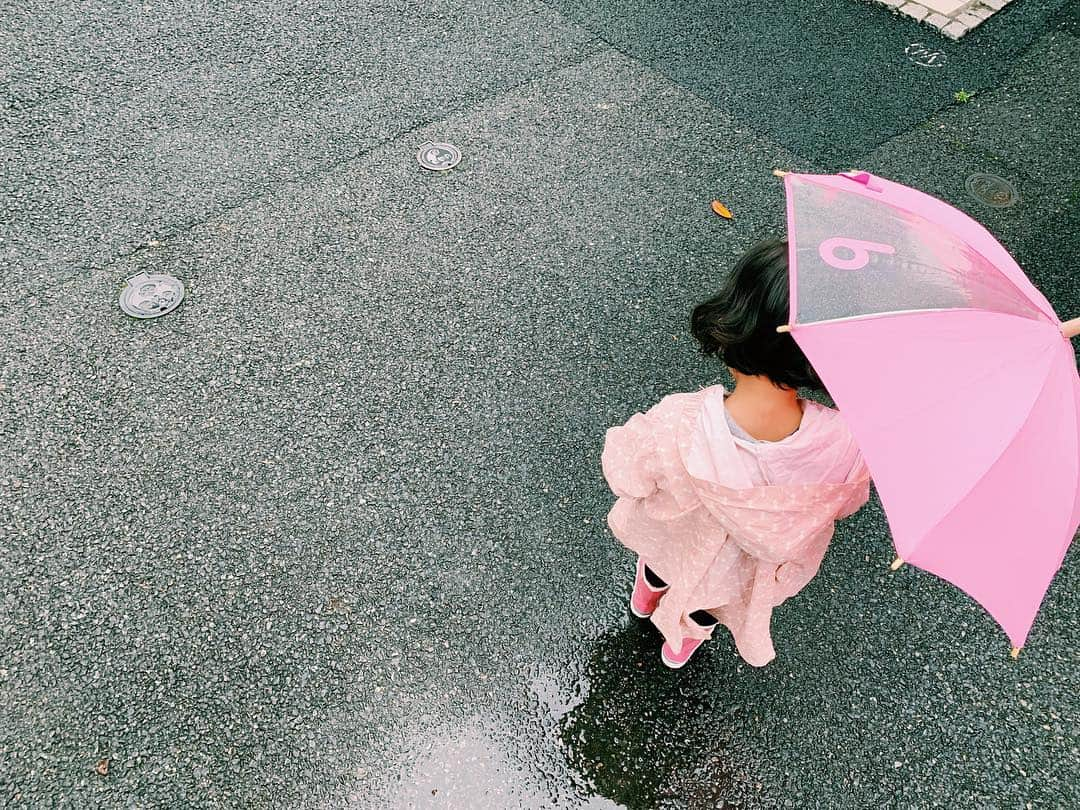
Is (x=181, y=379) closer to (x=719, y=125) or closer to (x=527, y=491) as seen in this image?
(x=527, y=491)

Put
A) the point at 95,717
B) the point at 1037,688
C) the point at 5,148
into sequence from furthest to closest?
the point at 5,148 → the point at 1037,688 → the point at 95,717

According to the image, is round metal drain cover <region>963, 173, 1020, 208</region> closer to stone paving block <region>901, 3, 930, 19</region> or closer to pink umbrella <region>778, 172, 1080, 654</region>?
stone paving block <region>901, 3, 930, 19</region>

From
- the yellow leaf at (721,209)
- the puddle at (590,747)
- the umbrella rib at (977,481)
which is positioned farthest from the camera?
the yellow leaf at (721,209)

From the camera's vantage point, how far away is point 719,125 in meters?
4.16

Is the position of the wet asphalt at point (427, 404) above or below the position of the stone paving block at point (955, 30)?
below

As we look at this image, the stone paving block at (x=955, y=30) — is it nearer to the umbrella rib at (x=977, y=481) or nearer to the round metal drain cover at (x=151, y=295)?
the umbrella rib at (x=977, y=481)

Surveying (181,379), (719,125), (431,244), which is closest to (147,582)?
(181,379)

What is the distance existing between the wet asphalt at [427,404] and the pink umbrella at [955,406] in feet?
4.10

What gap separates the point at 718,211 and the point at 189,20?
3.17 meters

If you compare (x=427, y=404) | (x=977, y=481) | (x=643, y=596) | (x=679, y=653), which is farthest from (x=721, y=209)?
(x=977, y=481)

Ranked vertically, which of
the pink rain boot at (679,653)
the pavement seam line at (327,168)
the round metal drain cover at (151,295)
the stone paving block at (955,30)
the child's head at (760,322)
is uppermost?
the child's head at (760,322)

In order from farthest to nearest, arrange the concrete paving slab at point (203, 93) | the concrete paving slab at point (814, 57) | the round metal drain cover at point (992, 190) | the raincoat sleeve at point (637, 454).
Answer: the concrete paving slab at point (814, 57) < the round metal drain cover at point (992, 190) < the concrete paving slab at point (203, 93) < the raincoat sleeve at point (637, 454)

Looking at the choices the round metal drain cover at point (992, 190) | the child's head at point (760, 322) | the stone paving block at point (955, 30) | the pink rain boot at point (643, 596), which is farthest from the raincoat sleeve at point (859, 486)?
the stone paving block at point (955, 30)

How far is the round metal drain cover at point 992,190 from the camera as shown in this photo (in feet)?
12.7
